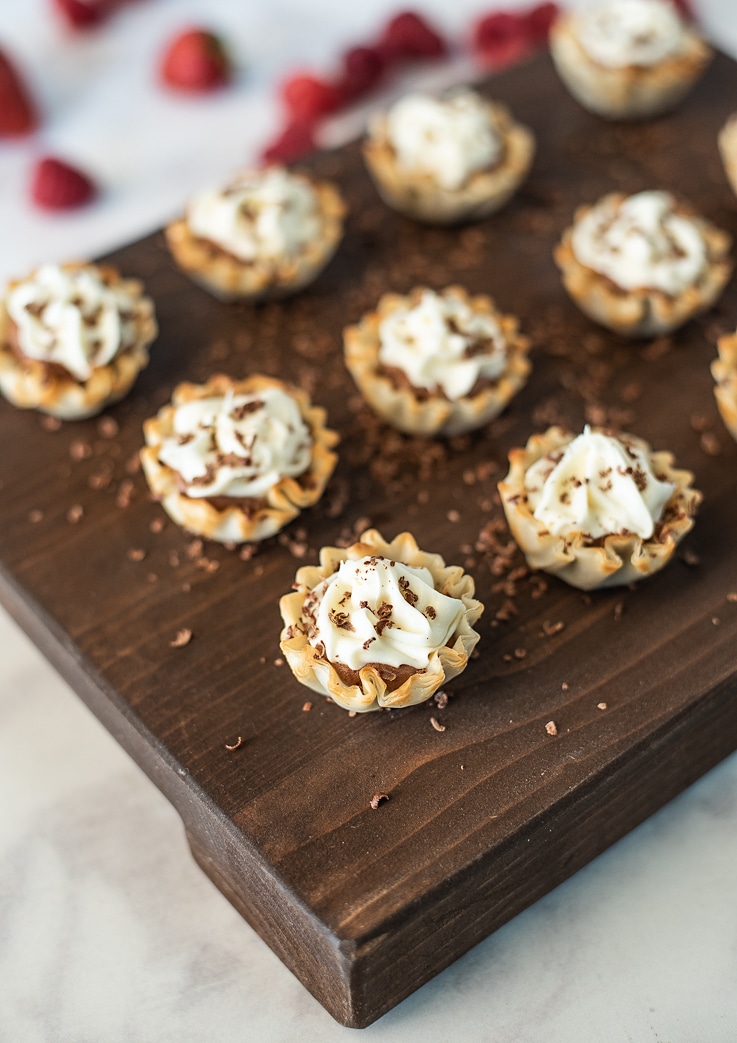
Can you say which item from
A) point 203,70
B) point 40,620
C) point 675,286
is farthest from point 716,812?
point 203,70

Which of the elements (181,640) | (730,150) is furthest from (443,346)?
(730,150)

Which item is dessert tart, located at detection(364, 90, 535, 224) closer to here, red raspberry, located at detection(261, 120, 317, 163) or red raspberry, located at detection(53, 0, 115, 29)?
red raspberry, located at detection(261, 120, 317, 163)

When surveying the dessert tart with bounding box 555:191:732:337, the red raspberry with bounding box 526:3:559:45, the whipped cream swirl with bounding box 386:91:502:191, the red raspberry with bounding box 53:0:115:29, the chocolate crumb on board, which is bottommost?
the red raspberry with bounding box 526:3:559:45

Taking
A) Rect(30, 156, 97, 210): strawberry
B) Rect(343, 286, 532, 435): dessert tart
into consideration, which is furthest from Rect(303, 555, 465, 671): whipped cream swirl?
Rect(30, 156, 97, 210): strawberry

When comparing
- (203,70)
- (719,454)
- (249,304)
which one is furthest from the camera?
(203,70)

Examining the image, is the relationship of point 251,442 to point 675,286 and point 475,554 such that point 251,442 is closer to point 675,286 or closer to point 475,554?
point 475,554

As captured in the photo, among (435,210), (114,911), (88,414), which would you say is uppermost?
(88,414)

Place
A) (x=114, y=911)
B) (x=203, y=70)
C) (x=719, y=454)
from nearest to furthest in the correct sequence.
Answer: (x=114, y=911)
(x=719, y=454)
(x=203, y=70)

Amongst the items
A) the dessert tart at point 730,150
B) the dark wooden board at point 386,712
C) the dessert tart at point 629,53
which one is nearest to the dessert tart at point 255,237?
the dark wooden board at point 386,712
